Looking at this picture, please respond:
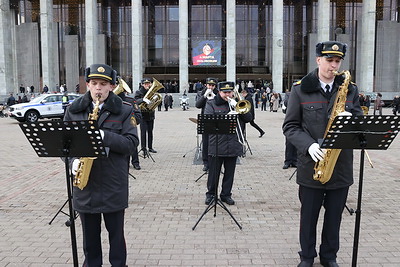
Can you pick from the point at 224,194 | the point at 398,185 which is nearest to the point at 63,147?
the point at 224,194

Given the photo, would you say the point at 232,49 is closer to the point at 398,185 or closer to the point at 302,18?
the point at 302,18

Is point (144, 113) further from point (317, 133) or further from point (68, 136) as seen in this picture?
point (68, 136)

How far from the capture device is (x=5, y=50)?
43.9 metres

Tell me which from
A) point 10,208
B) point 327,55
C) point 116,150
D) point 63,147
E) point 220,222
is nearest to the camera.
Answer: point 63,147

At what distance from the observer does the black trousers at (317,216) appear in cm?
417

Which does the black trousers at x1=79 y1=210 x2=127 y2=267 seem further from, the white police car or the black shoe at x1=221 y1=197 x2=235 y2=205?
the white police car

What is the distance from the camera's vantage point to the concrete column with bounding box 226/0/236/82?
42281 millimetres

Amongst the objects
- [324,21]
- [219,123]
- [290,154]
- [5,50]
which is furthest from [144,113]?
[5,50]

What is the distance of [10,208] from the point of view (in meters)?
6.87

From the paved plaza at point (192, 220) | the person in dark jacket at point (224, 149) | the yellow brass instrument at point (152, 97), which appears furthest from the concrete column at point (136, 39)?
the person in dark jacket at point (224, 149)

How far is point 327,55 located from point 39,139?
2872mm

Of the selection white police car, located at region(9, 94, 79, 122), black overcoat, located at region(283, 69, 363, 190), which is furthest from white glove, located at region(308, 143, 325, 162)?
white police car, located at region(9, 94, 79, 122)

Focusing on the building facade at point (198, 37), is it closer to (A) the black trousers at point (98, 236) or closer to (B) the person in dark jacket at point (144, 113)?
(B) the person in dark jacket at point (144, 113)

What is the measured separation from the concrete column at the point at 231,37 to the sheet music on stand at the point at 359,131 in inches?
1536
